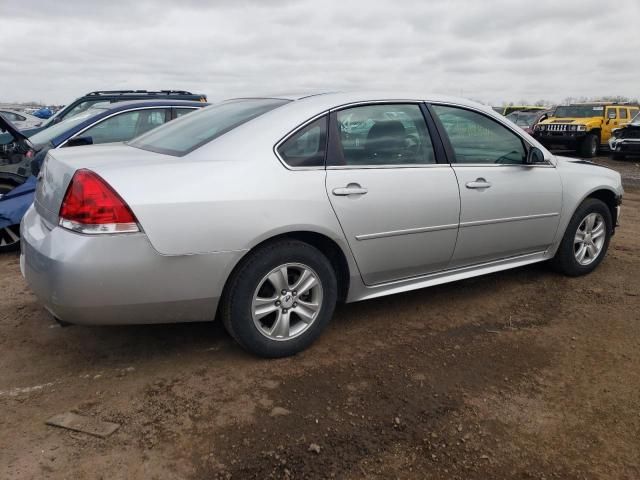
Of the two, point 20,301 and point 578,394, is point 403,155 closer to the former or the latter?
point 578,394

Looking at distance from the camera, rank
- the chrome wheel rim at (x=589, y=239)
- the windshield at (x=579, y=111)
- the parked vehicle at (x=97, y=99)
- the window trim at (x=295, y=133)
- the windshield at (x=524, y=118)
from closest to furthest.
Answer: the window trim at (x=295, y=133)
the chrome wheel rim at (x=589, y=239)
the parked vehicle at (x=97, y=99)
the windshield at (x=579, y=111)
the windshield at (x=524, y=118)

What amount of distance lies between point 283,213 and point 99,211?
90 cm

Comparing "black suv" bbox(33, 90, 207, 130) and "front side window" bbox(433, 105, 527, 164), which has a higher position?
"black suv" bbox(33, 90, 207, 130)

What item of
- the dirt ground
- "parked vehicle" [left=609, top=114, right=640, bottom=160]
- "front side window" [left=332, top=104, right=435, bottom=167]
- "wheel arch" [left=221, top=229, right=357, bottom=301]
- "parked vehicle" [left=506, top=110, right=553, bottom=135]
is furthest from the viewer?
"parked vehicle" [left=506, top=110, right=553, bottom=135]

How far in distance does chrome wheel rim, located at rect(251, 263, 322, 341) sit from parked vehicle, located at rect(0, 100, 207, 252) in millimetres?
2940

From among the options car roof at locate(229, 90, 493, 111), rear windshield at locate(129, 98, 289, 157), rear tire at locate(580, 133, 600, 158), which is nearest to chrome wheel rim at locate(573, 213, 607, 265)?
car roof at locate(229, 90, 493, 111)

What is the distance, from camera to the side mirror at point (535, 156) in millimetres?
4051

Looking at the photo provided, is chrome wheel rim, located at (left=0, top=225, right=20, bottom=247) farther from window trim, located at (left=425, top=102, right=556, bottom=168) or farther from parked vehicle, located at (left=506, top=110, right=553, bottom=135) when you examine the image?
parked vehicle, located at (left=506, top=110, right=553, bottom=135)

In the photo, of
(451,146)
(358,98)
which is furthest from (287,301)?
(451,146)

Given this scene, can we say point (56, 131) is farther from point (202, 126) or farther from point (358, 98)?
point (358, 98)

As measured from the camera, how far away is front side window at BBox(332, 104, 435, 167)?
3258 millimetres

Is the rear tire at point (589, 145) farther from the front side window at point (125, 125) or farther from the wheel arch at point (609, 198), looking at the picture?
the front side window at point (125, 125)

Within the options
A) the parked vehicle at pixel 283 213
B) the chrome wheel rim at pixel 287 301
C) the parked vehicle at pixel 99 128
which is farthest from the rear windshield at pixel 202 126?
the parked vehicle at pixel 99 128

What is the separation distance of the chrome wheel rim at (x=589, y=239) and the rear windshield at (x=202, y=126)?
111 inches
